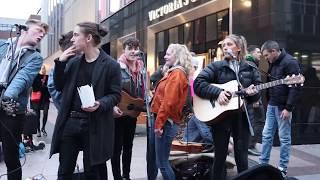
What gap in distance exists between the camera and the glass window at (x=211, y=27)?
1352 cm

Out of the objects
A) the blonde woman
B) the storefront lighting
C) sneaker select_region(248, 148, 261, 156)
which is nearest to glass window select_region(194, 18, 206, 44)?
the storefront lighting

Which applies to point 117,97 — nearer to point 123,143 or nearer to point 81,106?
point 81,106

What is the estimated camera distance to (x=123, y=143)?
5.70 metres

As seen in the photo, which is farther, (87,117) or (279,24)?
(279,24)

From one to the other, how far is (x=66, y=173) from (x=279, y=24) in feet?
21.7

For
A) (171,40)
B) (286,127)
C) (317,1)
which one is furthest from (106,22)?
(286,127)

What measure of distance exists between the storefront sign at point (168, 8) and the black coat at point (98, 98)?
32.7ft

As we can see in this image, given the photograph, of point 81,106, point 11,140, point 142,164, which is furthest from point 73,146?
point 142,164

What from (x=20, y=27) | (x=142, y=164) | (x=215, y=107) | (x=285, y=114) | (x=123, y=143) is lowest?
(x=142, y=164)

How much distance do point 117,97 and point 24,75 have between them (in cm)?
95

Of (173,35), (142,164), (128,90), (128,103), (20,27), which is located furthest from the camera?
(173,35)

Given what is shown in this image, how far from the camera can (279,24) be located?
9.30m

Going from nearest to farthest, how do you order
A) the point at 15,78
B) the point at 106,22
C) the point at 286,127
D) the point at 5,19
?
1. the point at 15,78
2. the point at 286,127
3. the point at 106,22
4. the point at 5,19

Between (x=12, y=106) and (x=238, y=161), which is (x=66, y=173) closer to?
(x=12, y=106)
